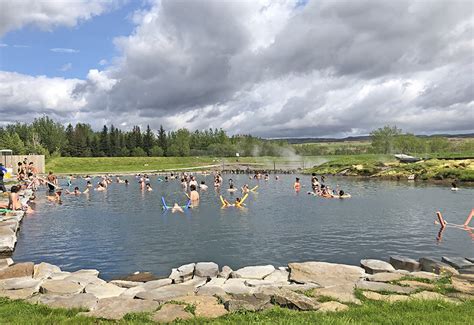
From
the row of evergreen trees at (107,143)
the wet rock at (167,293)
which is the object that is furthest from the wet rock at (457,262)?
the row of evergreen trees at (107,143)

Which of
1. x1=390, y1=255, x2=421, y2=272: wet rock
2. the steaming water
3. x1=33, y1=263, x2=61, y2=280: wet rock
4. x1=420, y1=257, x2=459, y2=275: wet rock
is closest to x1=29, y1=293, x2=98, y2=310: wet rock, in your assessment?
x1=33, y1=263, x2=61, y2=280: wet rock

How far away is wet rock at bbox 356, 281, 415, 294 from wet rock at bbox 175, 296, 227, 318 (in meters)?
3.56

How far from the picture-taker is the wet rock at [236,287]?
930cm

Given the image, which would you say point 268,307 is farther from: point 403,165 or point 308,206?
point 403,165

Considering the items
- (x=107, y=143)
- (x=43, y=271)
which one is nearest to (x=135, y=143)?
(x=107, y=143)

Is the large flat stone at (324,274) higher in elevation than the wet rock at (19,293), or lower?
lower

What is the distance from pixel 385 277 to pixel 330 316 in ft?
13.2

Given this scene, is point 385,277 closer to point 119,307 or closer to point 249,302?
point 249,302

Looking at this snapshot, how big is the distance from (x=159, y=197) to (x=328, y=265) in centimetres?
2769

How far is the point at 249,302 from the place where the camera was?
7941mm

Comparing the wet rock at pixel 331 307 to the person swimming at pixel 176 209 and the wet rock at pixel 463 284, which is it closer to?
the wet rock at pixel 463 284

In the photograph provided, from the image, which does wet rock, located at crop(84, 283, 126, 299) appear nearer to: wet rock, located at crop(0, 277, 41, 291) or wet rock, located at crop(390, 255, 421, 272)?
wet rock, located at crop(0, 277, 41, 291)

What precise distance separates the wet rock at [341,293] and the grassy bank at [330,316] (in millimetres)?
441

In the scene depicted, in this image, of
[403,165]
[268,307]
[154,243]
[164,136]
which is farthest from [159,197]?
[164,136]
